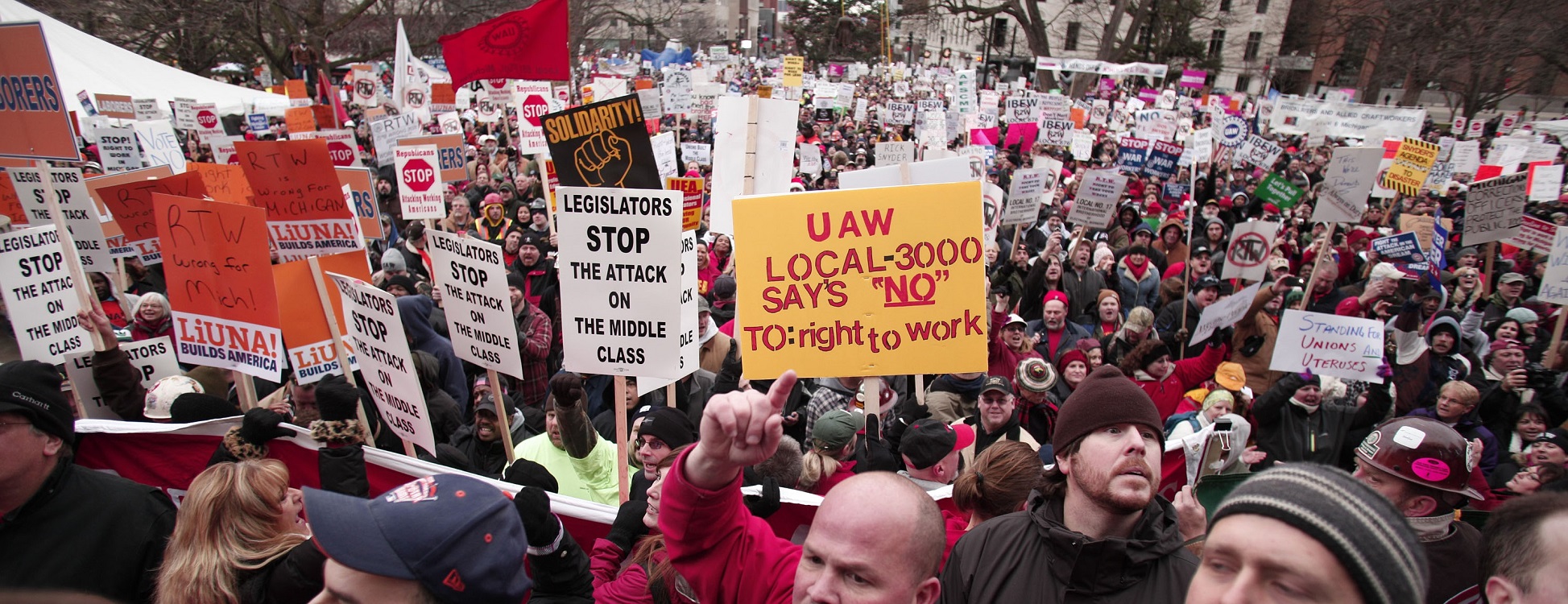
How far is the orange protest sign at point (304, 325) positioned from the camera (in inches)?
184

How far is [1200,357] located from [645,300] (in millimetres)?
4426

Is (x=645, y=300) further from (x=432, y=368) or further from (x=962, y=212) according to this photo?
(x=432, y=368)

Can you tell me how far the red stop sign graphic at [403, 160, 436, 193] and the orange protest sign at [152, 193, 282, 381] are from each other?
4.65m

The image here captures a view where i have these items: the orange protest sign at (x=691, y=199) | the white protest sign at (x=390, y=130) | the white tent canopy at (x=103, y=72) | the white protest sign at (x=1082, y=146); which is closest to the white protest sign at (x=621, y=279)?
the orange protest sign at (x=691, y=199)

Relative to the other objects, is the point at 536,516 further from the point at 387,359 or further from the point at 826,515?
the point at 387,359

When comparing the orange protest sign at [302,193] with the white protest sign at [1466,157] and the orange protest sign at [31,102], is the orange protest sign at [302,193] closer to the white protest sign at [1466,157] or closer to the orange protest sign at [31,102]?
the orange protest sign at [31,102]

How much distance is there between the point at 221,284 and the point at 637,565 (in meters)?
3.33

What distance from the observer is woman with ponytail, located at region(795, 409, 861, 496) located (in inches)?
142

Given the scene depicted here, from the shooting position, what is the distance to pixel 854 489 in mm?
1828

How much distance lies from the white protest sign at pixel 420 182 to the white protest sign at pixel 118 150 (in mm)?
3774

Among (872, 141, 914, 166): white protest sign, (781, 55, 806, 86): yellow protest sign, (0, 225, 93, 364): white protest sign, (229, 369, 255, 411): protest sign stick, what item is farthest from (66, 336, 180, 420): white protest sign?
(781, 55, 806, 86): yellow protest sign

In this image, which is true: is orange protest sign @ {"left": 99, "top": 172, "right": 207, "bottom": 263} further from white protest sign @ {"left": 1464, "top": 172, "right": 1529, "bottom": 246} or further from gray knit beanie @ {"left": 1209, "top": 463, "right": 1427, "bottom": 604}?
white protest sign @ {"left": 1464, "top": 172, "right": 1529, "bottom": 246}

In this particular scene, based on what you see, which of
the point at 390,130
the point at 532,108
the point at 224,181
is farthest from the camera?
the point at 390,130

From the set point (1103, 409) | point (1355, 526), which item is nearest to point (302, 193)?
point (1103, 409)
